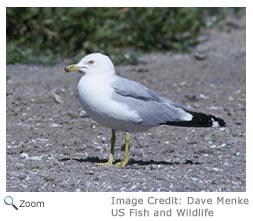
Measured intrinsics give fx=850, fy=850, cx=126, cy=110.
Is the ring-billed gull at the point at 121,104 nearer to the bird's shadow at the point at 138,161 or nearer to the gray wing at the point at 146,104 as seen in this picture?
the gray wing at the point at 146,104

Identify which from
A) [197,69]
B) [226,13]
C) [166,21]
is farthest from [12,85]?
[226,13]

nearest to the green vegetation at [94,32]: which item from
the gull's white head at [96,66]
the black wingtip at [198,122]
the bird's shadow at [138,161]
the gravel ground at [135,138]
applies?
the gravel ground at [135,138]

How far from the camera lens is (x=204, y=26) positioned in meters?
13.1

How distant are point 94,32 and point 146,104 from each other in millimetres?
5526

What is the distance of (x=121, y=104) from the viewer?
6.21 metres

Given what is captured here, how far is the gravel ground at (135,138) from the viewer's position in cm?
601

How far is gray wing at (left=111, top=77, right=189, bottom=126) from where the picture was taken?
6266 millimetres

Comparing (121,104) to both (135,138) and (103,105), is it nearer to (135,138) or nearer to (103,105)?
(103,105)

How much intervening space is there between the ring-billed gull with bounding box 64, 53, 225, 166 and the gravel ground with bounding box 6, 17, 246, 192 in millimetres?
335

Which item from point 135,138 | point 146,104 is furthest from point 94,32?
point 146,104

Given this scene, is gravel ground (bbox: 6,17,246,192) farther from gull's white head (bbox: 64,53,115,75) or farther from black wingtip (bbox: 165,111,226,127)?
gull's white head (bbox: 64,53,115,75)

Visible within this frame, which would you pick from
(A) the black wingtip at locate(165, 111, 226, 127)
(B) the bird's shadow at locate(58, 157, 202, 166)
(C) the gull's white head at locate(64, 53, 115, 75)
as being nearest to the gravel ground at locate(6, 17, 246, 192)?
(B) the bird's shadow at locate(58, 157, 202, 166)

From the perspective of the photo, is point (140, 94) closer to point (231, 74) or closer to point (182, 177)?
point (182, 177)
